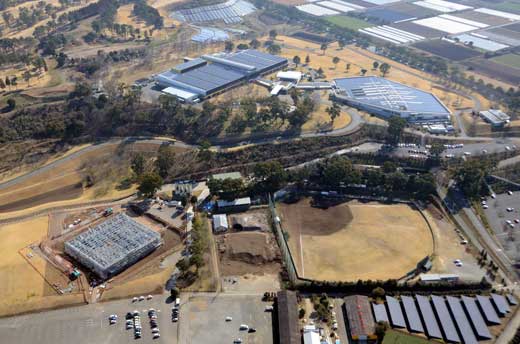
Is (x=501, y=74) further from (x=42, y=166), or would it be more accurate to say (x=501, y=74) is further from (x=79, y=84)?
(x=42, y=166)

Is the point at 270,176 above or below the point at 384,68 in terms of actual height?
below

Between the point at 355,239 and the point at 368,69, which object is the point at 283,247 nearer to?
the point at 355,239

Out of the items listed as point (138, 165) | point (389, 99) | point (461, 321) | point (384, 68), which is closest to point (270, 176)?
point (138, 165)

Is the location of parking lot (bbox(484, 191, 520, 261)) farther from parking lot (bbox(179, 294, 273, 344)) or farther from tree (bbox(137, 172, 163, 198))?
tree (bbox(137, 172, 163, 198))

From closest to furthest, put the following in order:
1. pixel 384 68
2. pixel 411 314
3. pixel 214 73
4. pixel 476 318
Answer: pixel 476 318 → pixel 411 314 → pixel 214 73 → pixel 384 68

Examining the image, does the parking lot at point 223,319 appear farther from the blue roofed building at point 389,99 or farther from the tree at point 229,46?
the tree at point 229,46

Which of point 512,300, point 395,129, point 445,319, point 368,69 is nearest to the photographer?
point 445,319

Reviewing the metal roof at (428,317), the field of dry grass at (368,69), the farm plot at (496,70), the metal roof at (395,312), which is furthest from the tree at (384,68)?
the metal roof at (395,312)
